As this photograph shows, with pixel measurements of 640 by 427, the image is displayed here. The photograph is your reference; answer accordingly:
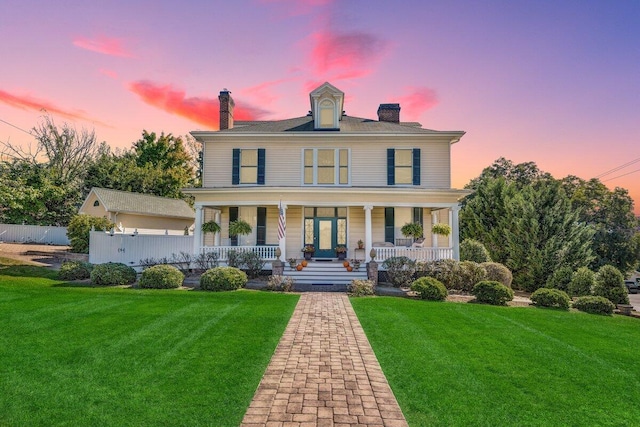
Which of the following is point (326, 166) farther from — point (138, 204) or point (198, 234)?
point (138, 204)

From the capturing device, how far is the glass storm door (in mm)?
18328

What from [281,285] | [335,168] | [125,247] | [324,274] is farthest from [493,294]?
[125,247]

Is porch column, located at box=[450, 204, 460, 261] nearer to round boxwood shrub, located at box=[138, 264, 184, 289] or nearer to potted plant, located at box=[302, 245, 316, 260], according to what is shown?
potted plant, located at box=[302, 245, 316, 260]

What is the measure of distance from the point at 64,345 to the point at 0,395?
2011 mm

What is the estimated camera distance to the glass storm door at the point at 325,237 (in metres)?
18.3

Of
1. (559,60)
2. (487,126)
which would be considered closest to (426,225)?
(487,126)

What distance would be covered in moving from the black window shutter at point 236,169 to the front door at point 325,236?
16.0 feet

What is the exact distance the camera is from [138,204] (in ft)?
92.7

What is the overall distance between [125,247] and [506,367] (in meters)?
17.1

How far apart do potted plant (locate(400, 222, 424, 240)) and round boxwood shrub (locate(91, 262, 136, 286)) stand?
12935 mm

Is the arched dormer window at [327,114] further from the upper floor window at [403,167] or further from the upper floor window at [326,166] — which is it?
the upper floor window at [403,167]

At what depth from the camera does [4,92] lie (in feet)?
66.3

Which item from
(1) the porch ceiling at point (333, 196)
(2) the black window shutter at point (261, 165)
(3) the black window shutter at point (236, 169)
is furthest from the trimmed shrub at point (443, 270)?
(3) the black window shutter at point (236, 169)

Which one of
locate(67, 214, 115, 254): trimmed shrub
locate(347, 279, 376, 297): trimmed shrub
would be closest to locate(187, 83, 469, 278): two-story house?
locate(347, 279, 376, 297): trimmed shrub
